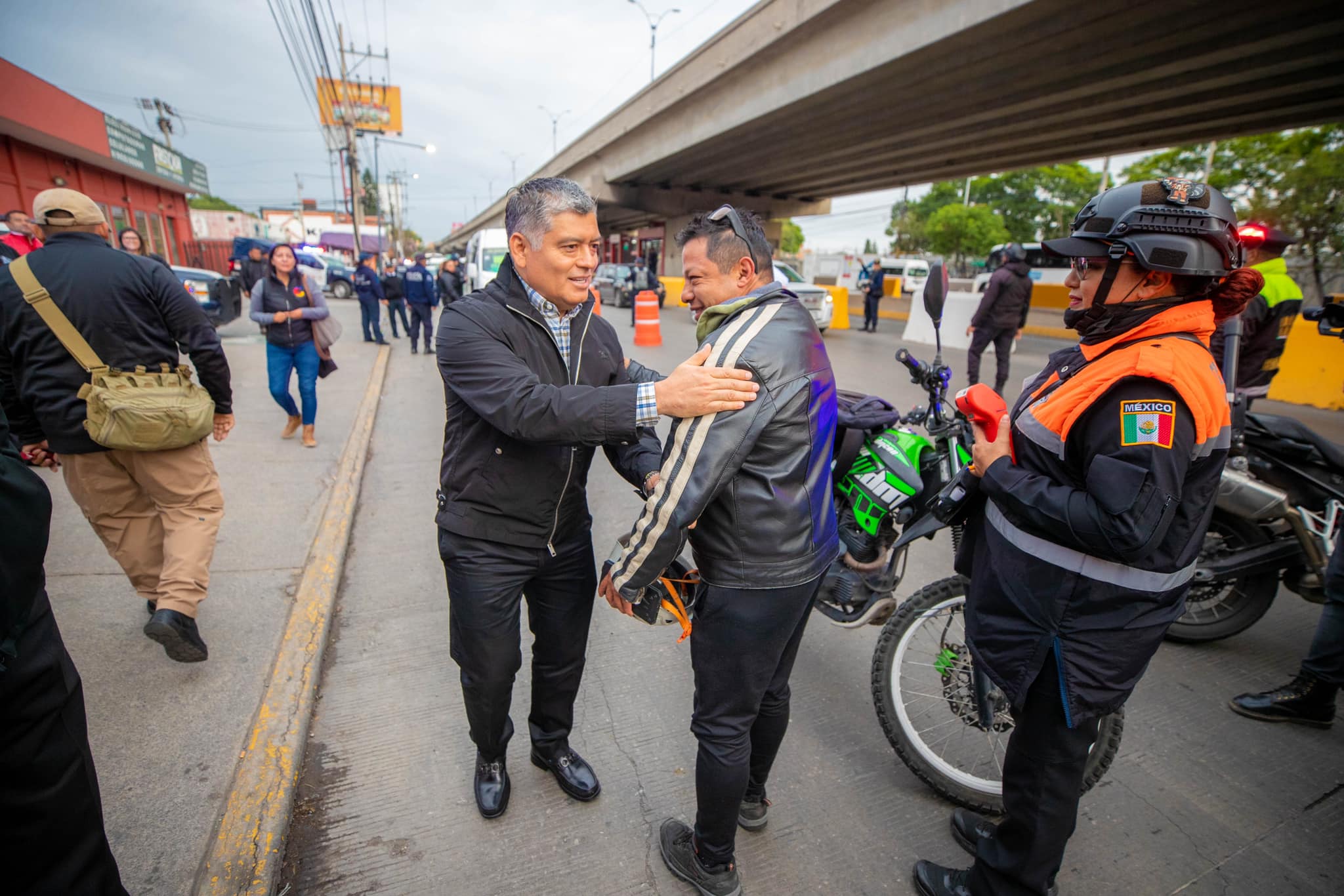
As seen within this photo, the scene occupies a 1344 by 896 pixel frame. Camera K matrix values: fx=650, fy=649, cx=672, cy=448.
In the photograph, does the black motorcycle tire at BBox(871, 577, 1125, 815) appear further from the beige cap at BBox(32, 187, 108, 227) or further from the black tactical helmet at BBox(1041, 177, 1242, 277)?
the beige cap at BBox(32, 187, 108, 227)

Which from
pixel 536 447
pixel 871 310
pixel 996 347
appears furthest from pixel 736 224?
pixel 871 310

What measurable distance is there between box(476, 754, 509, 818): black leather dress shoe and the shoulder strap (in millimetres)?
2225

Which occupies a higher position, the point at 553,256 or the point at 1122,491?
the point at 553,256

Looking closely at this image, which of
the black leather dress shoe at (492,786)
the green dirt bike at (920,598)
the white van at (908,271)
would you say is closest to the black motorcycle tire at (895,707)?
the green dirt bike at (920,598)

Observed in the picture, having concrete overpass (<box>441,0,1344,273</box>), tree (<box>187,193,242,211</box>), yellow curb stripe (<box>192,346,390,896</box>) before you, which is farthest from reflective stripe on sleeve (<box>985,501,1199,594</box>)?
tree (<box>187,193,242,211</box>)

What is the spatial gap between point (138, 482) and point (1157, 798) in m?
4.27

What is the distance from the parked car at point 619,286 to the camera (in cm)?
2130

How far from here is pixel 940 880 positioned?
6.35ft

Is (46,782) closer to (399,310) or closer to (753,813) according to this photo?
(753,813)

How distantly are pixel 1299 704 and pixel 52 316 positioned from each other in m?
5.30

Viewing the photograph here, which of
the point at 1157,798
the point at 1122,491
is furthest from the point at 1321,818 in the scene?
the point at 1122,491

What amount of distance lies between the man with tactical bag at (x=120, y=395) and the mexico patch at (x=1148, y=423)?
11.0ft

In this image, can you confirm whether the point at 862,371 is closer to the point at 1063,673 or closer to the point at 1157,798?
the point at 1157,798

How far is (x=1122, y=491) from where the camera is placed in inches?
55.4
